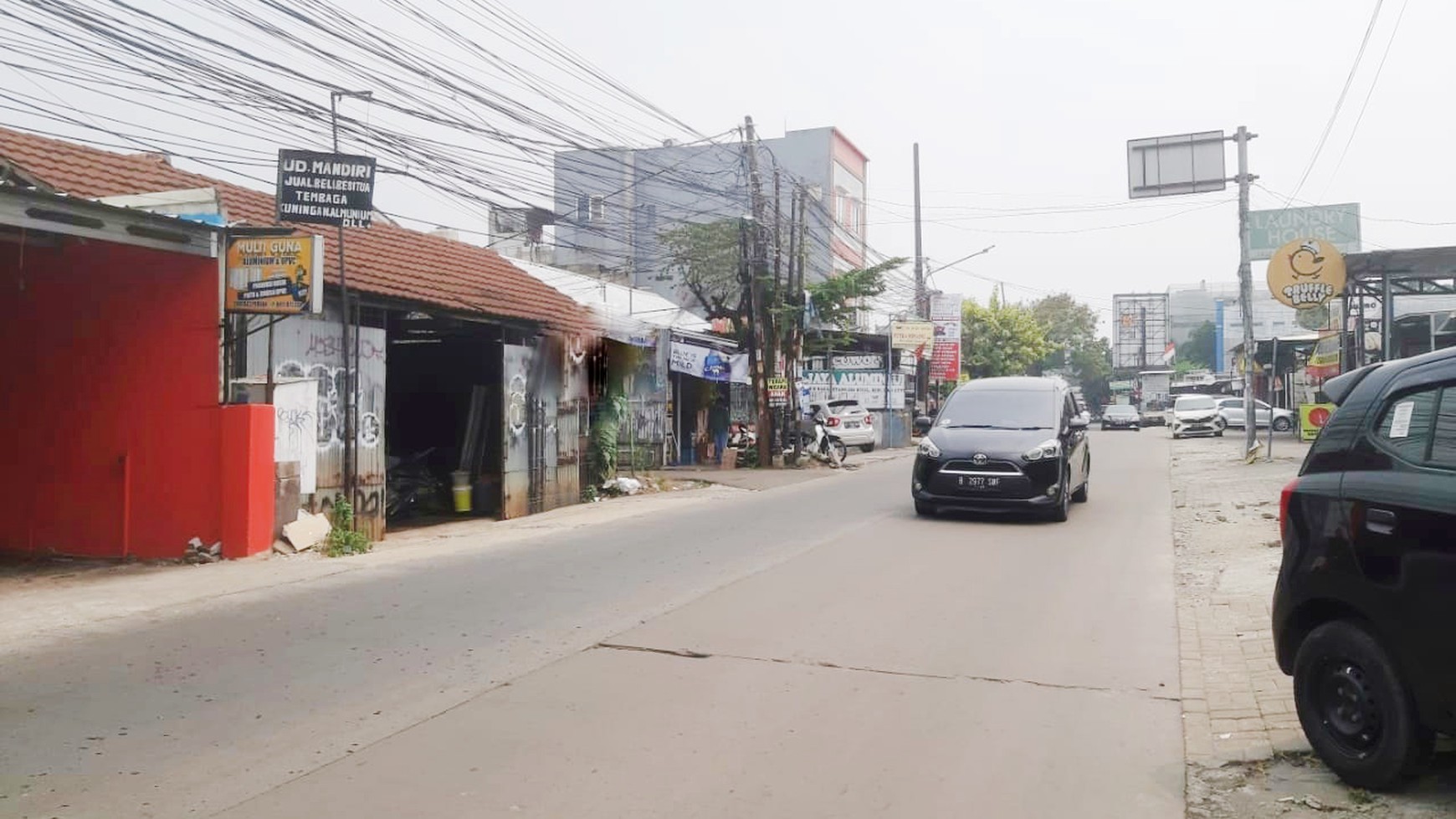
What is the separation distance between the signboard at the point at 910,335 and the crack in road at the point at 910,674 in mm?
32787

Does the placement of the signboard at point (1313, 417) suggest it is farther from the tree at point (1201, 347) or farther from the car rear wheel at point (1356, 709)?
the tree at point (1201, 347)

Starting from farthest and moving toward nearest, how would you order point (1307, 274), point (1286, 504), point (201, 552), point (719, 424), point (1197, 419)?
point (1197, 419), point (719, 424), point (1307, 274), point (201, 552), point (1286, 504)

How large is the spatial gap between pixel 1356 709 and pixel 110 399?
12352 mm

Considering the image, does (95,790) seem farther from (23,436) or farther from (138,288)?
(23,436)

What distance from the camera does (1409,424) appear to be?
14.9 feet

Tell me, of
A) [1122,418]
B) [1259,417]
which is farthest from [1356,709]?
[1122,418]

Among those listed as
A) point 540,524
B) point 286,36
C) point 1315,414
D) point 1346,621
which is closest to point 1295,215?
point 1315,414

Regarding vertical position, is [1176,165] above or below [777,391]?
above

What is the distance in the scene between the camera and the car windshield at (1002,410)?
46.3 ft

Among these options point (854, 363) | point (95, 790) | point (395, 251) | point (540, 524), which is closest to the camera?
point (95, 790)

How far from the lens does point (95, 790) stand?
4.72 meters

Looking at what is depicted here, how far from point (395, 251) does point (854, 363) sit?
2589cm

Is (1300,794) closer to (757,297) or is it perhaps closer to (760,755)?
(760,755)

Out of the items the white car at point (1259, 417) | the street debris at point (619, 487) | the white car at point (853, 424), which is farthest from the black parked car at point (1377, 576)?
the white car at point (1259, 417)
